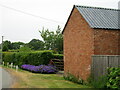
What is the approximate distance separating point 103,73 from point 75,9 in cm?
637

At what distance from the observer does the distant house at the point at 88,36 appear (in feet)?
48.4

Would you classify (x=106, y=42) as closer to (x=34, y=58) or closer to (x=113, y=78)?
(x=113, y=78)

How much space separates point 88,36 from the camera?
15133 millimetres

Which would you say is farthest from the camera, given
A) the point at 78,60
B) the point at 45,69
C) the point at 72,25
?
the point at 45,69

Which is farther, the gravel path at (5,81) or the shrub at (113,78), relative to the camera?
the gravel path at (5,81)

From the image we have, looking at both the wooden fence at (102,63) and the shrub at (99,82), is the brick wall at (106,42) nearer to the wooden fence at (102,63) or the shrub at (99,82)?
the wooden fence at (102,63)

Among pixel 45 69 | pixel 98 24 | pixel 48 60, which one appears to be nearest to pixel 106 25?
pixel 98 24

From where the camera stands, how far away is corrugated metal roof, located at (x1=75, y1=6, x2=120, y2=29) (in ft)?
50.1

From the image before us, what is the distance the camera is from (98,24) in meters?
15.2

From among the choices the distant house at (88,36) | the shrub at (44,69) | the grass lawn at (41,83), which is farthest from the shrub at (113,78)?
the shrub at (44,69)

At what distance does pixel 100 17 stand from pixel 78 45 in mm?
2741

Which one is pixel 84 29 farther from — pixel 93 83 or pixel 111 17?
pixel 93 83

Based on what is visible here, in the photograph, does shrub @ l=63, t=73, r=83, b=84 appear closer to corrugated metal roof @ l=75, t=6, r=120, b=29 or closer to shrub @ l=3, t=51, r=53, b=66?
corrugated metal roof @ l=75, t=6, r=120, b=29

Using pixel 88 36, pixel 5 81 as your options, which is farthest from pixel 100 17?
pixel 5 81
